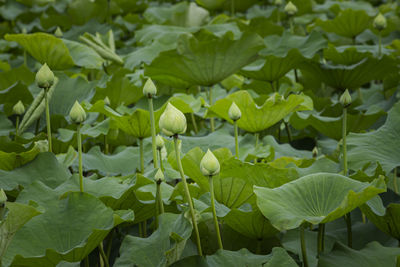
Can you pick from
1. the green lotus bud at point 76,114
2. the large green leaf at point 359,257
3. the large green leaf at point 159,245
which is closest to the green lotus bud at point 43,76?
the green lotus bud at point 76,114

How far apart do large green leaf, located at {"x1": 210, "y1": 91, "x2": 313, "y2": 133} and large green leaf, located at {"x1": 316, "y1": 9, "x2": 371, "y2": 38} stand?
2.77 ft

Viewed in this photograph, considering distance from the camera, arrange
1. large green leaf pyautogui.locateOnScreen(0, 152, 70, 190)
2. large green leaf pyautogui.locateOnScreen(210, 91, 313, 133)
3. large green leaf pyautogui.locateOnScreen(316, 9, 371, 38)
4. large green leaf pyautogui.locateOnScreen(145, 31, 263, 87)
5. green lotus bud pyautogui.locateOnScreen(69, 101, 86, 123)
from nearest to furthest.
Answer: green lotus bud pyautogui.locateOnScreen(69, 101, 86, 123) → large green leaf pyautogui.locateOnScreen(0, 152, 70, 190) → large green leaf pyautogui.locateOnScreen(210, 91, 313, 133) → large green leaf pyautogui.locateOnScreen(145, 31, 263, 87) → large green leaf pyautogui.locateOnScreen(316, 9, 371, 38)

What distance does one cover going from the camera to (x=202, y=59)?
1.45m

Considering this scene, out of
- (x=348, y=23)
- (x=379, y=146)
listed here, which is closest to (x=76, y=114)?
(x=379, y=146)

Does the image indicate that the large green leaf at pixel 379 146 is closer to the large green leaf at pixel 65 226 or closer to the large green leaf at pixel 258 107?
the large green leaf at pixel 258 107

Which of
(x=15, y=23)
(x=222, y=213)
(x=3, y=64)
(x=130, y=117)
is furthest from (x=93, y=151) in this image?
(x=15, y=23)

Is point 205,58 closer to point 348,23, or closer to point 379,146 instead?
point 379,146

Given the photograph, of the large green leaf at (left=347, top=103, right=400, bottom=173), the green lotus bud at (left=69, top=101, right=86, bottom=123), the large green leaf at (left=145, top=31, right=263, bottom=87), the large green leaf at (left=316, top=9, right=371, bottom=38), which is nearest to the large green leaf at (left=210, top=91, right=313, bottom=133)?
the large green leaf at (left=347, top=103, right=400, bottom=173)

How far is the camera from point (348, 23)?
2.00m

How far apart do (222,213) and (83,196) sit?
246 mm

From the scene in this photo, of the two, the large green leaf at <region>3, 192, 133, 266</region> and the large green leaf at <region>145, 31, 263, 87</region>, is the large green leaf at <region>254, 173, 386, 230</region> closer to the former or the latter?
the large green leaf at <region>3, 192, 133, 266</region>

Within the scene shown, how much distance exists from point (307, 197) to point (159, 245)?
0.87 ft

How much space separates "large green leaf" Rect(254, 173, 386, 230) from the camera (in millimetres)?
785

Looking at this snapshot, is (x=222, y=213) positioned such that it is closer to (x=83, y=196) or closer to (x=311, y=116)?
(x=83, y=196)
